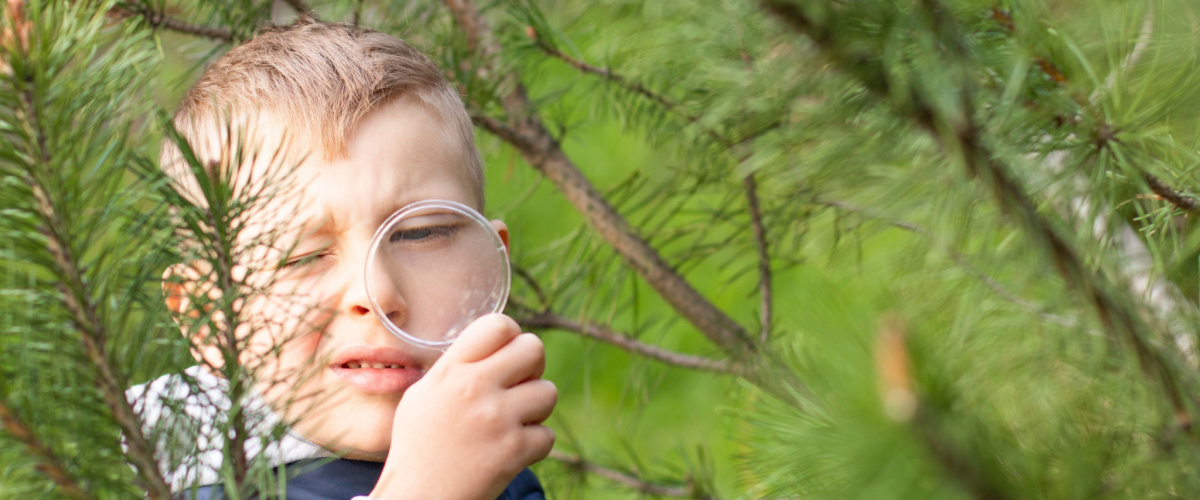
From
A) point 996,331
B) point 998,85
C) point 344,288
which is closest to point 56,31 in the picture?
point 344,288

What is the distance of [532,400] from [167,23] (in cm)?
51

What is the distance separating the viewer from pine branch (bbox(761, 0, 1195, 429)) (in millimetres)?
427

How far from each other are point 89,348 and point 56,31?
128 mm

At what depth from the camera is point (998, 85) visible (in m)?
0.57

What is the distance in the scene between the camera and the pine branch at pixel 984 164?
1.40 feet

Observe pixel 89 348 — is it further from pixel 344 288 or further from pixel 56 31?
pixel 344 288

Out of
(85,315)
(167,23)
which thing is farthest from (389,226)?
(167,23)

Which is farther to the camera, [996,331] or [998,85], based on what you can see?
[996,331]

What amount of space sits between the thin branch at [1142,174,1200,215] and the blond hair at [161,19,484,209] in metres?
0.48

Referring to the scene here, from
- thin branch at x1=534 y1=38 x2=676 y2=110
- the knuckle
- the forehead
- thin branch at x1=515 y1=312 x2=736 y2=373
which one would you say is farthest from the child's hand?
thin branch at x1=534 y1=38 x2=676 y2=110

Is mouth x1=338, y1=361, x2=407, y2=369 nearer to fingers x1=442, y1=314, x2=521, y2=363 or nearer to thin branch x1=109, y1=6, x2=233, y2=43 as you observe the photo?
fingers x1=442, y1=314, x2=521, y2=363

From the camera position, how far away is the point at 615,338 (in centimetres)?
99

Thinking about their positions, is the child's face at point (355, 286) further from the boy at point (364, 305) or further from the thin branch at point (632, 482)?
the thin branch at point (632, 482)

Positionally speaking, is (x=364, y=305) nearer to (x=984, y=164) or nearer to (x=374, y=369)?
(x=374, y=369)
